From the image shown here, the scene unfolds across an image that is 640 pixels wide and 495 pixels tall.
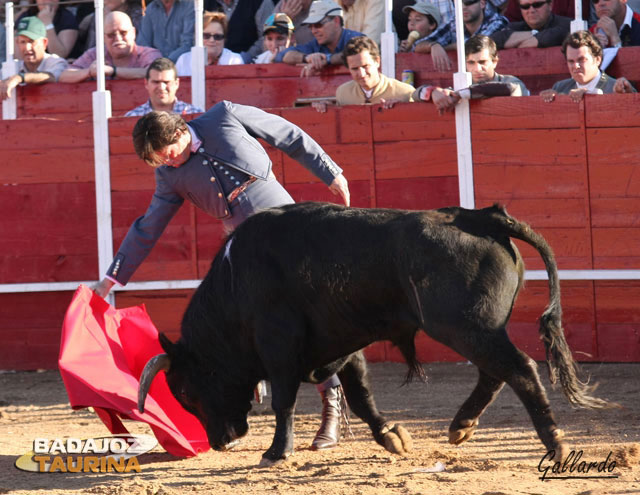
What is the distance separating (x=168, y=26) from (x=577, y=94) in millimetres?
3396

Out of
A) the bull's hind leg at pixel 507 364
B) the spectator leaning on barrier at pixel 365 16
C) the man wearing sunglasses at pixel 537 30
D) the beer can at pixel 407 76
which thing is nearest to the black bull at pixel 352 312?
the bull's hind leg at pixel 507 364

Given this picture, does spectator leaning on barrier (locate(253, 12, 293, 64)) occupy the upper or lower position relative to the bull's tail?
upper

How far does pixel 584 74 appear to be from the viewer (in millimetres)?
5777

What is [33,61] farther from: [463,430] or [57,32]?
[463,430]

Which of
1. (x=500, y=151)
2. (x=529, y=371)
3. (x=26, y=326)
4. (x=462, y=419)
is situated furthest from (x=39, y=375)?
(x=529, y=371)

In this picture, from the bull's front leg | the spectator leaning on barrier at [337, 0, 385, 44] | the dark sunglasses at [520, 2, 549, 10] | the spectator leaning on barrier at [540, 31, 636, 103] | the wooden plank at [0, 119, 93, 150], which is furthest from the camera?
the spectator leaning on barrier at [337, 0, 385, 44]

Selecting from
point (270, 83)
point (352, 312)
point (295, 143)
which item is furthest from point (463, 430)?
point (270, 83)

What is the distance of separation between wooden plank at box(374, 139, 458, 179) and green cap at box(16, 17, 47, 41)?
2851mm

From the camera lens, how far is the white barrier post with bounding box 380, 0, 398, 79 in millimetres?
6730

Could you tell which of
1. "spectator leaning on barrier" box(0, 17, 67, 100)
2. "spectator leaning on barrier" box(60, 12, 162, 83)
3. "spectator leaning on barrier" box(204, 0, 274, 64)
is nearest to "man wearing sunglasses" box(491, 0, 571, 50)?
"spectator leaning on barrier" box(204, 0, 274, 64)

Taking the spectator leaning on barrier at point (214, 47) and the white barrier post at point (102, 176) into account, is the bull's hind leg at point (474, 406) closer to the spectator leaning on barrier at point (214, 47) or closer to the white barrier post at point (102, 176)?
the white barrier post at point (102, 176)

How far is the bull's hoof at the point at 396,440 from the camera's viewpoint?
3846 millimetres

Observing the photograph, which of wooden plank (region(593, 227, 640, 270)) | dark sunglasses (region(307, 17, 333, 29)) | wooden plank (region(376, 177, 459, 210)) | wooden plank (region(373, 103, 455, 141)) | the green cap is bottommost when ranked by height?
wooden plank (region(593, 227, 640, 270))

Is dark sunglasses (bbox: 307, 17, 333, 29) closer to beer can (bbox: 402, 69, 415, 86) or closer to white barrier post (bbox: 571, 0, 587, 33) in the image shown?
beer can (bbox: 402, 69, 415, 86)
